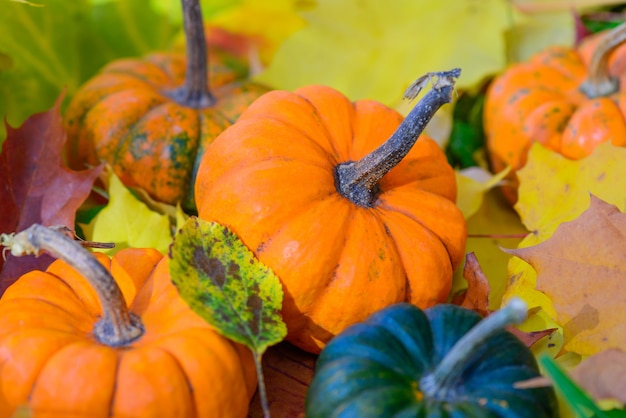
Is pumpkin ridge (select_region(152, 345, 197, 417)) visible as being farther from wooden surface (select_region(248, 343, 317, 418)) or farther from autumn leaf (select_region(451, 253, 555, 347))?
autumn leaf (select_region(451, 253, 555, 347))

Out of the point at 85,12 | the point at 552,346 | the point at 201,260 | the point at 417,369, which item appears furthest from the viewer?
the point at 85,12

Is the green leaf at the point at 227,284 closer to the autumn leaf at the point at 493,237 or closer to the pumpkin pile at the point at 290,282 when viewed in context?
the pumpkin pile at the point at 290,282

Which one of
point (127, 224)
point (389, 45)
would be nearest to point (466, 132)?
point (389, 45)

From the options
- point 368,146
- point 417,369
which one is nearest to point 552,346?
point 417,369

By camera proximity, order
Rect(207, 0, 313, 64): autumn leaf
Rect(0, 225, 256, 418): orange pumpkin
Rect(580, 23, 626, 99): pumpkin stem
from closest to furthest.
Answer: Rect(0, 225, 256, 418): orange pumpkin < Rect(580, 23, 626, 99): pumpkin stem < Rect(207, 0, 313, 64): autumn leaf

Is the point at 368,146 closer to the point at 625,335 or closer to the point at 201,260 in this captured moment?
the point at 201,260

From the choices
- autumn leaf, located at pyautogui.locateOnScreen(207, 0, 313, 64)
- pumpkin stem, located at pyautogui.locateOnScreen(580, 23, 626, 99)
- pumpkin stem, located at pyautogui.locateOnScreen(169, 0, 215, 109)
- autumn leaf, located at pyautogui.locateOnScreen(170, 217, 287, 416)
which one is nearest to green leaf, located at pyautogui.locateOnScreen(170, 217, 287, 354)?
autumn leaf, located at pyautogui.locateOnScreen(170, 217, 287, 416)
